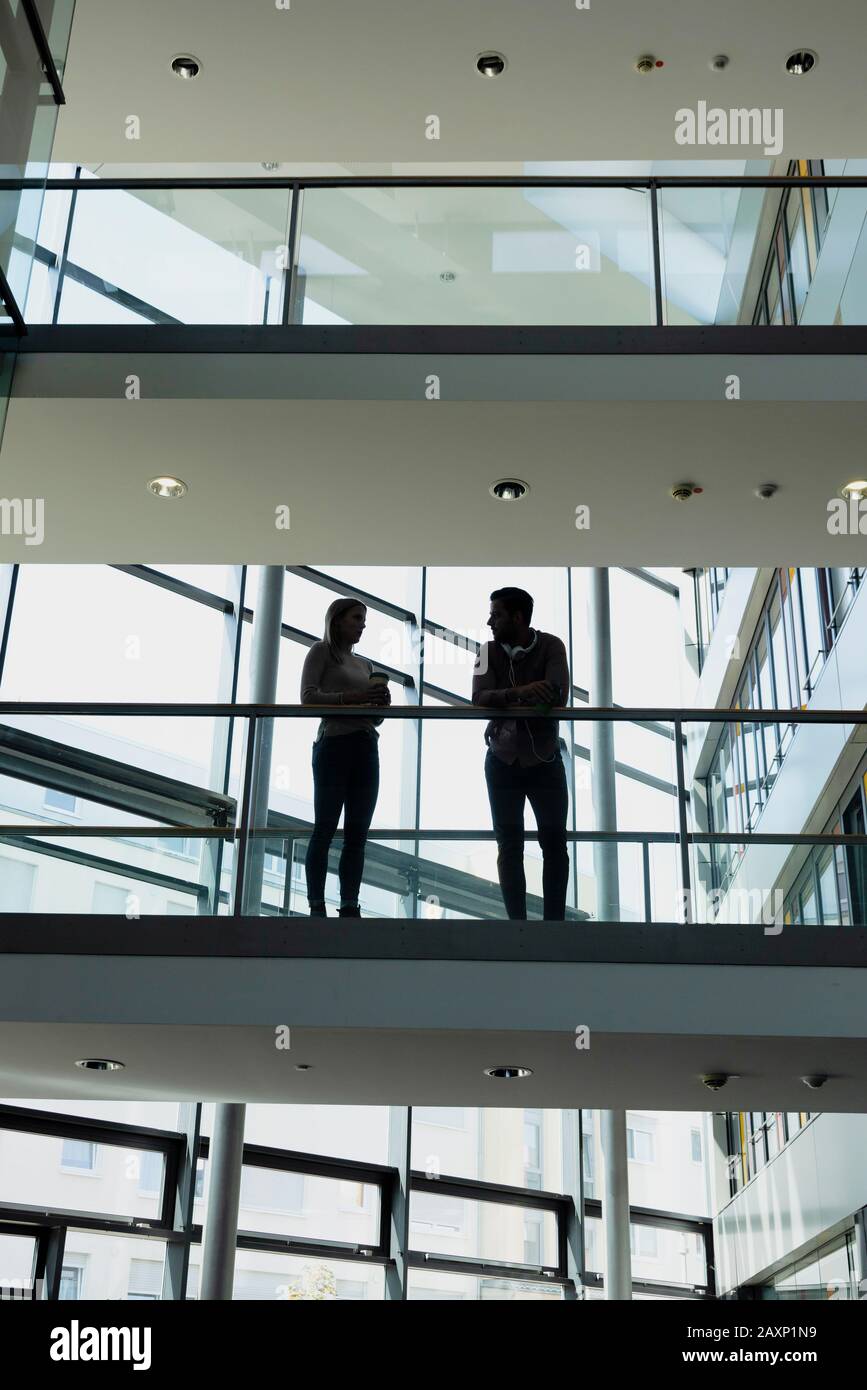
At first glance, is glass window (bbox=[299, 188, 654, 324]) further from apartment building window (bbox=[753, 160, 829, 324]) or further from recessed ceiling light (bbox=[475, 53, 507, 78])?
apartment building window (bbox=[753, 160, 829, 324])

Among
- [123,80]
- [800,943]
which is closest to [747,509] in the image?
[800,943]

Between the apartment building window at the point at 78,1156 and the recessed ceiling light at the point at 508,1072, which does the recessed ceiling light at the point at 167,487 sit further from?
the apartment building window at the point at 78,1156

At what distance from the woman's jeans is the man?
57 centimetres

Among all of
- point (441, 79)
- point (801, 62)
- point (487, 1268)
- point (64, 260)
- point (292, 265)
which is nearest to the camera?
point (64, 260)

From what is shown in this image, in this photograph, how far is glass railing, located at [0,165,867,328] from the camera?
7.61 meters

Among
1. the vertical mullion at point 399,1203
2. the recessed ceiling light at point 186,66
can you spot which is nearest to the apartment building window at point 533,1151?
the vertical mullion at point 399,1203

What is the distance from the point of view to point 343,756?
6715 mm

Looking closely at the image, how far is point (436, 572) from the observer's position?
15.1 m

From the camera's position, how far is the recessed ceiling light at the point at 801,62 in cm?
838

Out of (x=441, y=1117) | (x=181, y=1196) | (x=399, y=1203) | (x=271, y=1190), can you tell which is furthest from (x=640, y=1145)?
(x=181, y=1196)

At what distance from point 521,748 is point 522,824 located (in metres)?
0.37

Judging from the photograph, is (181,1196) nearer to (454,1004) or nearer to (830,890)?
(454,1004)

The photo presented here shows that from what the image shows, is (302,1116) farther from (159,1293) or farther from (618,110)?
(618,110)
